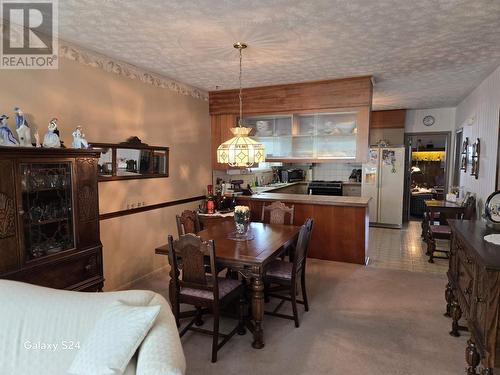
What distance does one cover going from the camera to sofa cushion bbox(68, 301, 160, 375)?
129 cm

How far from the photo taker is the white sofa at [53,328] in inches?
55.9

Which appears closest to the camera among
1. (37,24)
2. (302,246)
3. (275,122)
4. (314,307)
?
(37,24)

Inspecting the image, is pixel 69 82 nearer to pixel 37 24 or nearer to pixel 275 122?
pixel 37 24

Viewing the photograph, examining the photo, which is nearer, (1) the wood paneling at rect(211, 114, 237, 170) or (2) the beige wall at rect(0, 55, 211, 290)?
(2) the beige wall at rect(0, 55, 211, 290)

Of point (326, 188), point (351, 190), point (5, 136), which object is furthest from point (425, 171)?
point (5, 136)

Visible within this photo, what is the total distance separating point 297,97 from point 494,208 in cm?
290

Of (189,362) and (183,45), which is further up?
(183,45)

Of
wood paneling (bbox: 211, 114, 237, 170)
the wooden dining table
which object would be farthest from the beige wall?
the wooden dining table

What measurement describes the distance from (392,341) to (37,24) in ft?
12.7

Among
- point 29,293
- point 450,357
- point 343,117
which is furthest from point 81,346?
point 343,117

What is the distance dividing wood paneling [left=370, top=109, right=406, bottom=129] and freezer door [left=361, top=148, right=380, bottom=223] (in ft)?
2.19

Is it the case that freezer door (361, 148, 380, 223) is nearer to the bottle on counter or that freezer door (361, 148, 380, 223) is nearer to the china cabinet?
the bottle on counter

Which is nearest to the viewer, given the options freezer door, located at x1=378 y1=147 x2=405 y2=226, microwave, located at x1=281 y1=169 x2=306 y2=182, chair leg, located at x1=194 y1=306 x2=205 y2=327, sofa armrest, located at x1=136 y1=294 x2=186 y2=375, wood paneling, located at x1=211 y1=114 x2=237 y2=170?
sofa armrest, located at x1=136 y1=294 x2=186 y2=375

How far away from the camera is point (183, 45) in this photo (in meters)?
3.02
